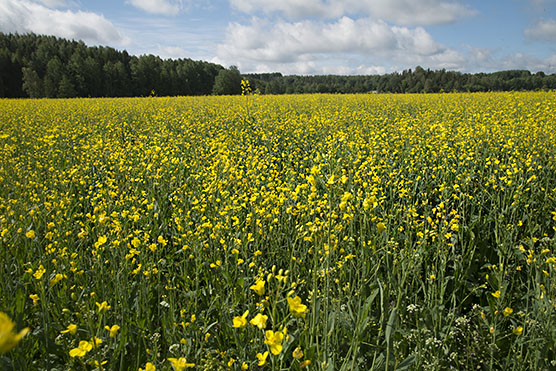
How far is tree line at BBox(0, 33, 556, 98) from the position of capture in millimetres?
34469

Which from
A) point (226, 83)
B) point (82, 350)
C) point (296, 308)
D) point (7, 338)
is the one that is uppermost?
point (226, 83)

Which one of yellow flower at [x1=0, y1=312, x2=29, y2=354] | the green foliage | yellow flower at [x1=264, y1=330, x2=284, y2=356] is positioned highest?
the green foliage

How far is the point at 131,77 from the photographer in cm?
4547

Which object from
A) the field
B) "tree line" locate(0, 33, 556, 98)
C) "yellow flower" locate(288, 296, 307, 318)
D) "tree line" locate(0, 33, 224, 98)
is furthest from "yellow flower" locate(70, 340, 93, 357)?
A: "tree line" locate(0, 33, 224, 98)

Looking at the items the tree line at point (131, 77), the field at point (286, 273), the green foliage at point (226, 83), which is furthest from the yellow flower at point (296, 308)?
the green foliage at point (226, 83)

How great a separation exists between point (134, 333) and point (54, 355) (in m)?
0.43

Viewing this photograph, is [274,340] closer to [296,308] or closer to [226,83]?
[296,308]

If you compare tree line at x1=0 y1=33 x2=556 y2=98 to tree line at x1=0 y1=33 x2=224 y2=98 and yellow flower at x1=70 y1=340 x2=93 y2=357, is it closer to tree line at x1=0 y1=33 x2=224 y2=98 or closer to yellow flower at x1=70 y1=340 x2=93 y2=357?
tree line at x1=0 y1=33 x2=224 y2=98

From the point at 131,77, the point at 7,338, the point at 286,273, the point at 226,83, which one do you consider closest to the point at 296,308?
the point at 286,273

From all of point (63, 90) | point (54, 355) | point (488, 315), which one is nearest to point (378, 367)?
point (488, 315)

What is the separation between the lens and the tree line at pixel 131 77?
34469 mm

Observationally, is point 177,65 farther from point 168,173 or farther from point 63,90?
point 168,173

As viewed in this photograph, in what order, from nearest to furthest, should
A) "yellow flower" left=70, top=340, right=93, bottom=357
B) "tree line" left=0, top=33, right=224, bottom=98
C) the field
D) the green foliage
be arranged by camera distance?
1. "yellow flower" left=70, top=340, right=93, bottom=357
2. the field
3. "tree line" left=0, top=33, right=224, bottom=98
4. the green foliage

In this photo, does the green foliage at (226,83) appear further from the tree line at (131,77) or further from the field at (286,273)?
the field at (286,273)
